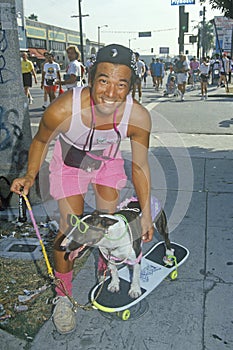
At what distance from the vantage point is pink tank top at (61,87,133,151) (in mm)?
2328

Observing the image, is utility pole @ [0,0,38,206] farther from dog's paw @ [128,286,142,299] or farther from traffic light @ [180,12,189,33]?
traffic light @ [180,12,189,33]

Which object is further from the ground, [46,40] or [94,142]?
[46,40]

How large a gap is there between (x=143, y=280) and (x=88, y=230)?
3.41ft

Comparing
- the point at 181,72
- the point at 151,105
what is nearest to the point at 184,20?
the point at 181,72

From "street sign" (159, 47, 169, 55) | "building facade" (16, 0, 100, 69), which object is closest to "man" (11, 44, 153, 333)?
"building facade" (16, 0, 100, 69)

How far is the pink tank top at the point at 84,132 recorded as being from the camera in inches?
91.7

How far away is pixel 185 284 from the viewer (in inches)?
118

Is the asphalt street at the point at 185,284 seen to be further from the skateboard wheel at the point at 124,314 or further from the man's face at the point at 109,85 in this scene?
the man's face at the point at 109,85

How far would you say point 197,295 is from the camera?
9.33 ft

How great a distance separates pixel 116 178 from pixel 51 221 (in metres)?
1.60

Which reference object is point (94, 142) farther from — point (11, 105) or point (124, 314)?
point (11, 105)

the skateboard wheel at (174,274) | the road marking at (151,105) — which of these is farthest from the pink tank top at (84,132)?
the road marking at (151,105)

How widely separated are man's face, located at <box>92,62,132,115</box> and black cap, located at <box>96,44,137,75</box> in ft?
0.08

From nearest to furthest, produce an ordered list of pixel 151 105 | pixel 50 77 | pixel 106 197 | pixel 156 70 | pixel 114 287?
pixel 106 197 < pixel 114 287 < pixel 50 77 < pixel 151 105 < pixel 156 70
